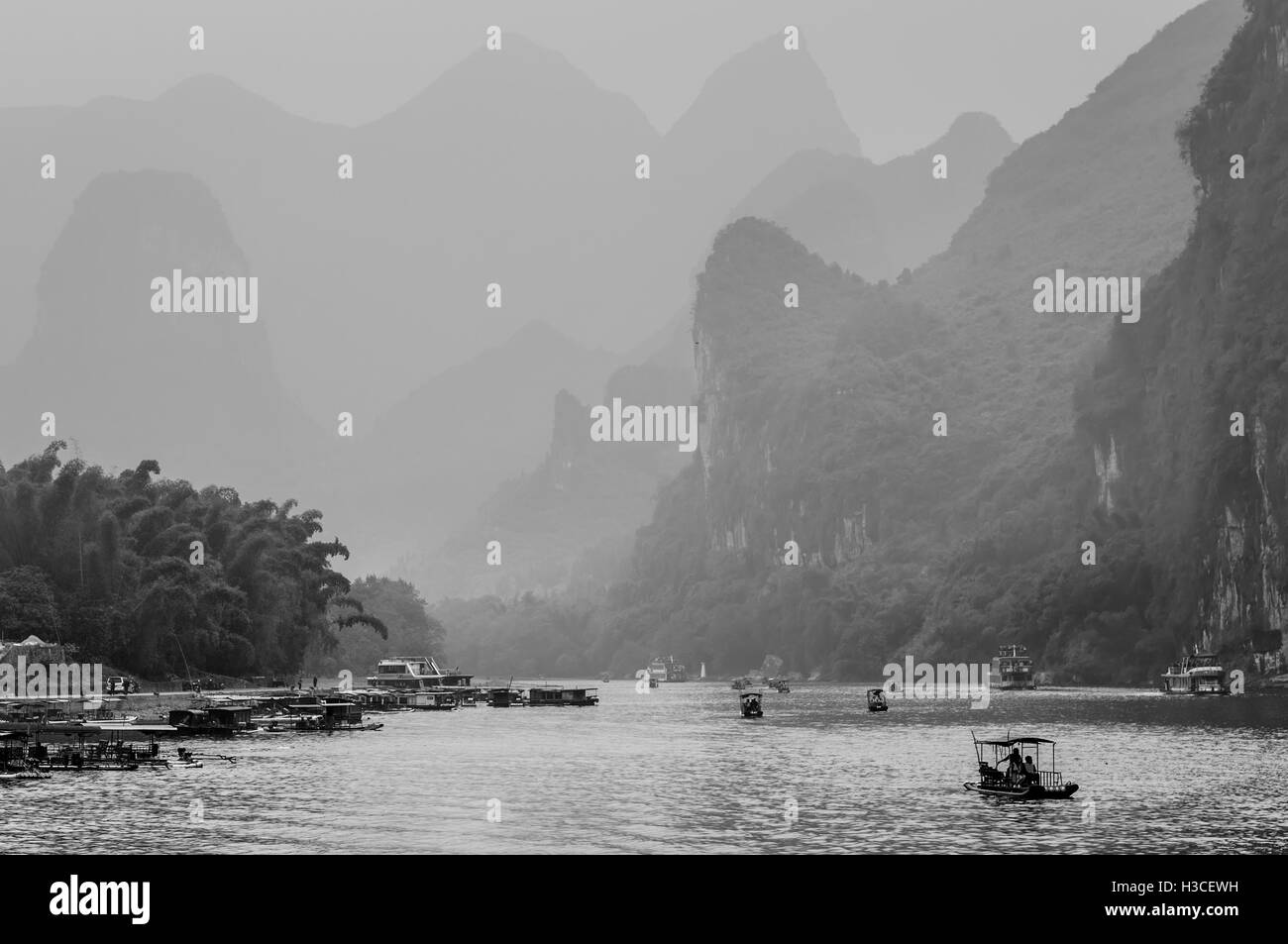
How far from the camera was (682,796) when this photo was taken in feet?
281

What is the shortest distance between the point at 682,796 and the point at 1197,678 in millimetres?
110748

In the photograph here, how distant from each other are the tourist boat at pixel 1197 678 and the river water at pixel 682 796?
41.3 metres

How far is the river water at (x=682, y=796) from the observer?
68.1m

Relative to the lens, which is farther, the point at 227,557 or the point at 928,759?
the point at 227,557

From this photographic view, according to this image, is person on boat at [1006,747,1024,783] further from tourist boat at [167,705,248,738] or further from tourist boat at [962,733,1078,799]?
tourist boat at [167,705,248,738]

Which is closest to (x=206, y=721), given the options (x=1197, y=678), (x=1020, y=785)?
(x=1020, y=785)

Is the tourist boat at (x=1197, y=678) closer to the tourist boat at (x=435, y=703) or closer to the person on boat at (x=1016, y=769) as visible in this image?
the tourist boat at (x=435, y=703)

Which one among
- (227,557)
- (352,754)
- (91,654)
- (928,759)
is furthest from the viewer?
(227,557)

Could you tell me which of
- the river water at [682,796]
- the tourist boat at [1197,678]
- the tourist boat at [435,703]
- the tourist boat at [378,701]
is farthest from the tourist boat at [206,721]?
the tourist boat at [1197,678]

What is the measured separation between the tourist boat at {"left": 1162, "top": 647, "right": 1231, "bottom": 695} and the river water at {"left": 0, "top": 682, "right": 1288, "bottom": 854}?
136 ft
